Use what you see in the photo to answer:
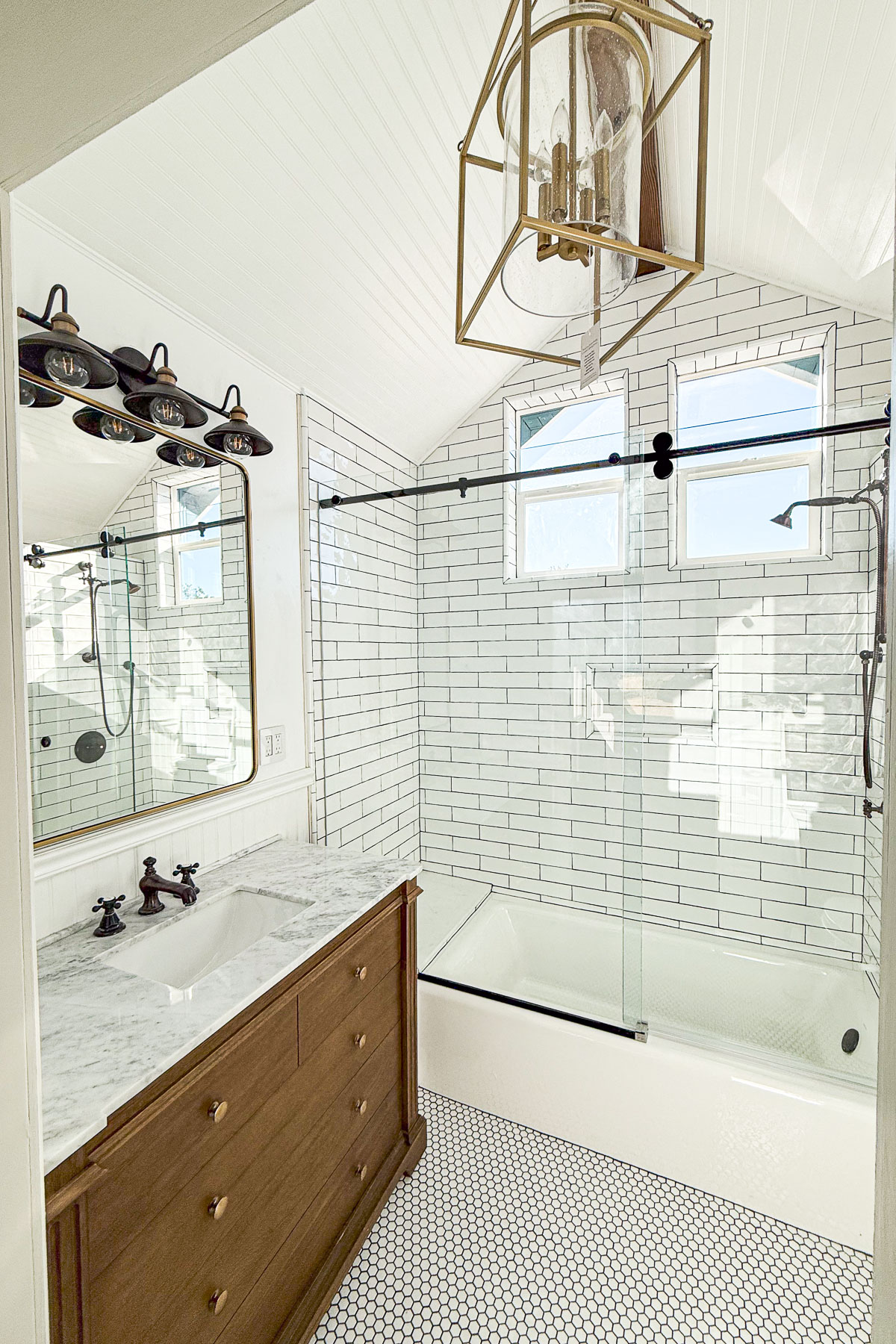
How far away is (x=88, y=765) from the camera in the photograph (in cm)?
141

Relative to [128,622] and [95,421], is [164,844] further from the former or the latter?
[95,421]

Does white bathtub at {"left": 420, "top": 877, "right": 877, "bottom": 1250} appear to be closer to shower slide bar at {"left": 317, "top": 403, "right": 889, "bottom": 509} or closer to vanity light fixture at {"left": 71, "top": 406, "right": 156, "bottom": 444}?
shower slide bar at {"left": 317, "top": 403, "right": 889, "bottom": 509}

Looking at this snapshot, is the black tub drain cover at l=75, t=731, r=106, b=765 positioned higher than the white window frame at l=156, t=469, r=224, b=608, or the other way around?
the white window frame at l=156, t=469, r=224, b=608

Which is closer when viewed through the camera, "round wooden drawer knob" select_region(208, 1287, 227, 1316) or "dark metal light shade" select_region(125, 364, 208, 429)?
"round wooden drawer knob" select_region(208, 1287, 227, 1316)

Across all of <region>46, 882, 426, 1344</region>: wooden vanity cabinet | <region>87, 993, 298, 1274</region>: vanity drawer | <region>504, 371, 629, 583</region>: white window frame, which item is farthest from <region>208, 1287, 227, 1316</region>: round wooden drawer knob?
<region>504, 371, 629, 583</region>: white window frame

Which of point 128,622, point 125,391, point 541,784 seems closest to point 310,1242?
point 128,622

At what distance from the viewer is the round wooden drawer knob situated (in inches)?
42.0

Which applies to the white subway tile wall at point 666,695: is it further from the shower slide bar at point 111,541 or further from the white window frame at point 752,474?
the shower slide bar at point 111,541

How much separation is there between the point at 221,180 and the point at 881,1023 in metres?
2.03

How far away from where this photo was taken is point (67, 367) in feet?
4.27

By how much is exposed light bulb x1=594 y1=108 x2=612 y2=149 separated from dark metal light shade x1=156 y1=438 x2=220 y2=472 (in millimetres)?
1298

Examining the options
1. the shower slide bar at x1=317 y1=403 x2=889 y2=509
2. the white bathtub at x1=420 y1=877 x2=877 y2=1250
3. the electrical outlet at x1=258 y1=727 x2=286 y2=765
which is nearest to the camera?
the white bathtub at x1=420 y1=877 x2=877 y2=1250

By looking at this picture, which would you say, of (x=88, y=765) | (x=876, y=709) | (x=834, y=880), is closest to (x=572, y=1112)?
(x=834, y=880)

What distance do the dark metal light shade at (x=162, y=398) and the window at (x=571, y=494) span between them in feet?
4.49
